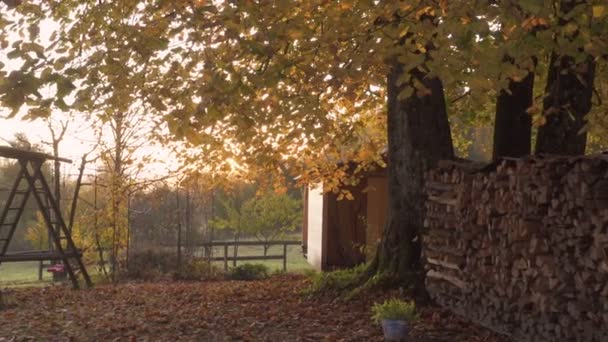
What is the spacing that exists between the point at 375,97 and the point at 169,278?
6643mm

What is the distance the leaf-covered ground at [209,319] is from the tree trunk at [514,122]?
266 centimetres

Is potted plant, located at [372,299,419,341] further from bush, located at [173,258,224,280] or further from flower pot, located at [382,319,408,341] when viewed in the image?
bush, located at [173,258,224,280]

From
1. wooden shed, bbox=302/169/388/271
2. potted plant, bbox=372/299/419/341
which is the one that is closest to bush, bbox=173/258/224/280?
wooden shed, bbox=302/169/388/271

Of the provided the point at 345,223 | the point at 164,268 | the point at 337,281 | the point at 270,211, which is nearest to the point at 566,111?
the point at 337,281

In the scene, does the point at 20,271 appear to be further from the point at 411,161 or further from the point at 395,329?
the point at 395,329

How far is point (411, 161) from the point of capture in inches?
401

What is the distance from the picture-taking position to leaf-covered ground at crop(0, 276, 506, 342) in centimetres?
812

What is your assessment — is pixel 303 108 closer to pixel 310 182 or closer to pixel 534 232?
pixel 534 232

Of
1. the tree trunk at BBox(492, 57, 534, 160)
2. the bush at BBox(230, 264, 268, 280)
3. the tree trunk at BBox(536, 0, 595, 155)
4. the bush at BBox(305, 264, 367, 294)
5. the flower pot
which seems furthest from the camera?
the bush at BBox(230, 264, 268, 280)

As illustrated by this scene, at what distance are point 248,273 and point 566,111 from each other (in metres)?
9.46

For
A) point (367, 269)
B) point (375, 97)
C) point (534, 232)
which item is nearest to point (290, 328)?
point (367, 269)

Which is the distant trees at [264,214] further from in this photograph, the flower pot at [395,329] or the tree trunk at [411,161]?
the flower pot at [395,329]

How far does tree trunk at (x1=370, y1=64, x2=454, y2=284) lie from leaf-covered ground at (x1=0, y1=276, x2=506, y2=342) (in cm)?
76

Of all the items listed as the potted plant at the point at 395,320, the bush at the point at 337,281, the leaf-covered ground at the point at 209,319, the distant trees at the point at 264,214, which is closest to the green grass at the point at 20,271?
the distant trees at the point at 264,214
